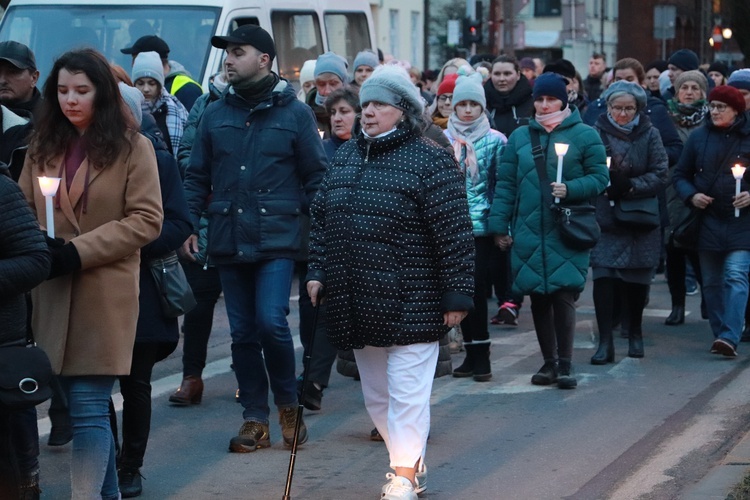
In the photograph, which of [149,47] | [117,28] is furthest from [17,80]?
[117,28]

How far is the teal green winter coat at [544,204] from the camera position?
8664 millimetres

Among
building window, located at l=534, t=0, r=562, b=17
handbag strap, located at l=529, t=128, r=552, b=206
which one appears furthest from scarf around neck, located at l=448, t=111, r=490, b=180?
building window, located at l=534, t=0, r=562, b=17

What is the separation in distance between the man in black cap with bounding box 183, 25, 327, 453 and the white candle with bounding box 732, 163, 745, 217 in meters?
3.65

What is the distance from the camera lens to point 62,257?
5199 mm

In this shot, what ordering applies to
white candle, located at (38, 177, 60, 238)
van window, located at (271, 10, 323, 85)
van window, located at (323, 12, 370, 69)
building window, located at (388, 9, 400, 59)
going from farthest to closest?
building window, located at (388, 9, 400, 59) < van window, located at (323, 12, 370, 69) < van window, located at (271, 10, 323, 85) < white candle, located at (38, 177, 60, 238)

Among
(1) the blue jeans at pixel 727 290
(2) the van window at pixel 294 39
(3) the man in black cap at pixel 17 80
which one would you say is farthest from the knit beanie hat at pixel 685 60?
(3) the man in black cap at pixel 17 80

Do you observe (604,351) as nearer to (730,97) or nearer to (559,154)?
(559,154)

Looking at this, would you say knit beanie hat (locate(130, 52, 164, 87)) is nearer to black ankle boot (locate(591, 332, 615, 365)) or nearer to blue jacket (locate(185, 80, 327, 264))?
blue jacket (locate(185, 80, 327, 264))

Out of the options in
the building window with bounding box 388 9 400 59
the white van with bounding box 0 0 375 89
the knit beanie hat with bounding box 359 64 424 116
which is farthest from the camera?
the building window with bounding box 388 9 400 59

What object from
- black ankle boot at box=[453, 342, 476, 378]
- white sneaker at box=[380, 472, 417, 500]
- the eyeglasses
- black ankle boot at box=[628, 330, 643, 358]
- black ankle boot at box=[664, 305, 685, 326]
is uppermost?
the eyeglasses

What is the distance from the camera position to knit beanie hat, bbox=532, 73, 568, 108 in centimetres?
865

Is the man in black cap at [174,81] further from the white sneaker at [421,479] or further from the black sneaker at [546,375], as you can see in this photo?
the white sneaker at [421,479]

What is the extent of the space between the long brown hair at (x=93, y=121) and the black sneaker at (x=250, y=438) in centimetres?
207

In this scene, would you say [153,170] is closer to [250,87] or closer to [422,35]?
[250,87]
